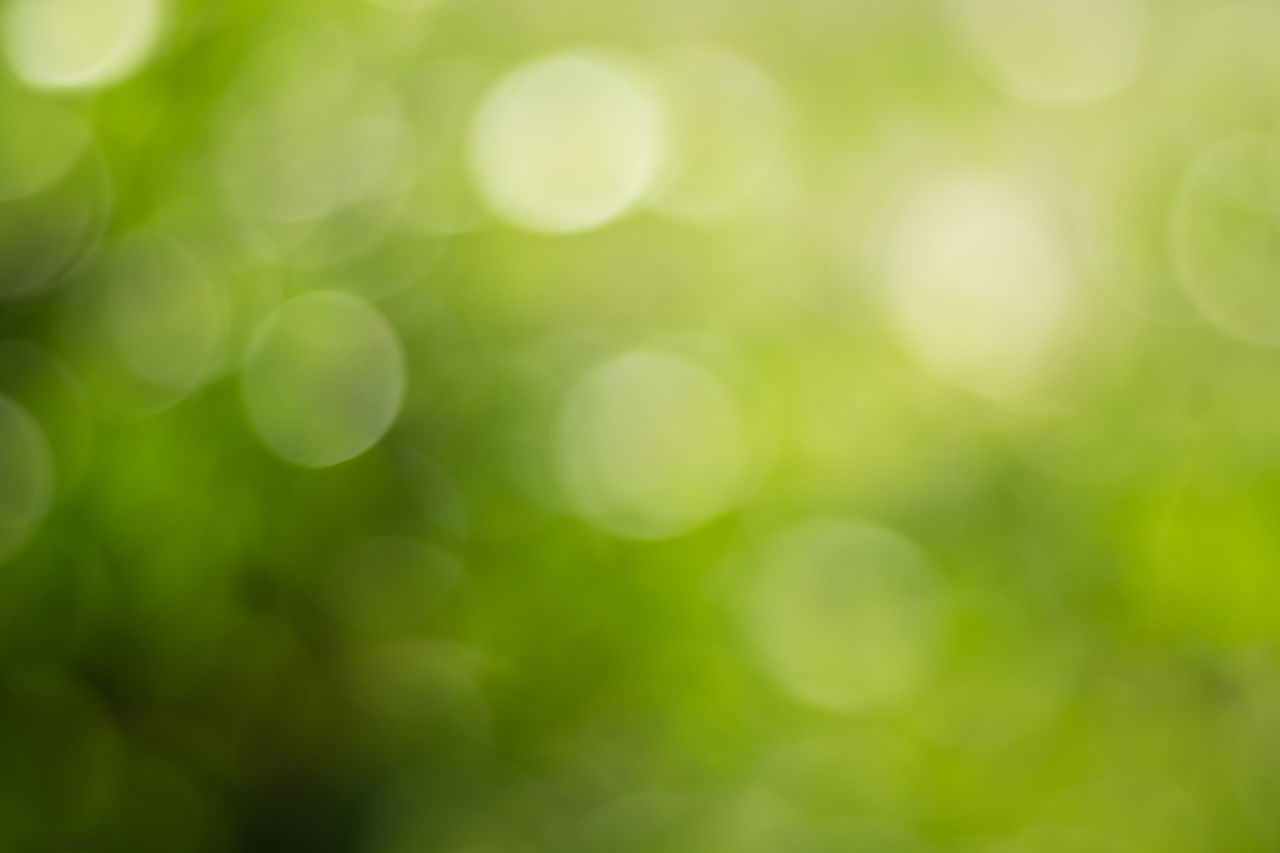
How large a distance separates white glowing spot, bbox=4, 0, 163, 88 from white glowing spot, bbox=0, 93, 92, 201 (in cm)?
1

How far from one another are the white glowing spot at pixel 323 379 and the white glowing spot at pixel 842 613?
285 mm

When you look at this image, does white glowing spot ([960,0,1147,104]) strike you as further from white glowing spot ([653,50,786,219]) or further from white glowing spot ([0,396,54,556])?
white glowing spot ([0,396,54,556])

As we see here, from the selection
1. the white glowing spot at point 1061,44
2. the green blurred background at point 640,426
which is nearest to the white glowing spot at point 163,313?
the green blurred background at point 640,426

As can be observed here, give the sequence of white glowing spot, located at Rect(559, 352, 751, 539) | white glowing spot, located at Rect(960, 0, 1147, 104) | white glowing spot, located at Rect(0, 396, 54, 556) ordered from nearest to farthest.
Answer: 1. white glowing spot, located at Rect(0, 396, 54, 556)
2. white glowing spot, located at Rect(559, 352, 751, 539)
3. white glowing spot, located at Rect(960, 0, 1147, 104)

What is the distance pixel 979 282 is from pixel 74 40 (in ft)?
1.98

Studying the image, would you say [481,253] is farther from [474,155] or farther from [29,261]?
[29,261]

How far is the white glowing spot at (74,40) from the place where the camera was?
1.75 feet

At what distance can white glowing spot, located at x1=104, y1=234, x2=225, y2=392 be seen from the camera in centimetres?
57

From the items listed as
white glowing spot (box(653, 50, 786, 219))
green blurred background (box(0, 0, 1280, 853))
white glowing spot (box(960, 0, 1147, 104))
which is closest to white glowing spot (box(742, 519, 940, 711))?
green blurred background (box(0, 0, 1280, 853))

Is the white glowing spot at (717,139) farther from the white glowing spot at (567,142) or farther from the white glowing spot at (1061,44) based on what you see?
the white glowing spot at (1061,44)

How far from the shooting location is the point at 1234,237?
765 millimetres

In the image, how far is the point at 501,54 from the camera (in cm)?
77

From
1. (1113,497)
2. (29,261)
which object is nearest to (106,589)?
(29,261)

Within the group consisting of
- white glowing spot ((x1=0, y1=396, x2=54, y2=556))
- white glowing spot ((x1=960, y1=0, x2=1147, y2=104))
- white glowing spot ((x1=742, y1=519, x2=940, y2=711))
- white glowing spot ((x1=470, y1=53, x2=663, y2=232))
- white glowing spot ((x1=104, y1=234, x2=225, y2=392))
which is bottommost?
white glowing spot ((x1=0, y1=396, x2=54, y2=556))
